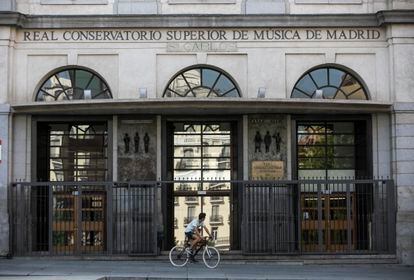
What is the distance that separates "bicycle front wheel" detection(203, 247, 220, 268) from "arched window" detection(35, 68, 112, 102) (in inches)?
239

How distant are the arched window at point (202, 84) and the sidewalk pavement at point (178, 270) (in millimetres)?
5302

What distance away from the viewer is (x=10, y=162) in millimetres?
21812

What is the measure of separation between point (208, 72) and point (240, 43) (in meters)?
1.35

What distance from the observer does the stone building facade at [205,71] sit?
2198 cm

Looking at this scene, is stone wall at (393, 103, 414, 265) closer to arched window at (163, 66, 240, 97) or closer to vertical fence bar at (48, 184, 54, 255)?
arched window at (163, 66, 240, 97)

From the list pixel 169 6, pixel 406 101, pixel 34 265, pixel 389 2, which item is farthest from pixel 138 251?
pixel 389 2

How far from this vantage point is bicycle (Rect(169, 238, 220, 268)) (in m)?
19.8

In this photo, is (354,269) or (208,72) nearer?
(354,269)

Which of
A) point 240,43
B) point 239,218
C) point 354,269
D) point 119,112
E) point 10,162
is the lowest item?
point 354,269

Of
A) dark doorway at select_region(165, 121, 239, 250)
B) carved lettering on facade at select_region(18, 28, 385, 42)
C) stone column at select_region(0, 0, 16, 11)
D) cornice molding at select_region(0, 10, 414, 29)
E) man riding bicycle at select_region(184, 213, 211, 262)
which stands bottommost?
man riding bicycle at select_region(184, 213, 211, 262)

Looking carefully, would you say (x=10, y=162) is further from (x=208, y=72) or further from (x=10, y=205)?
(x=208, y=72)

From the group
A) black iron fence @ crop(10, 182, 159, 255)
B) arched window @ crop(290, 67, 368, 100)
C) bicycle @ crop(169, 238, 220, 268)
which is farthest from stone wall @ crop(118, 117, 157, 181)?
arched window @ crop(290, 67, 368, 100)

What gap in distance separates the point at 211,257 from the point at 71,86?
7096 millimetres

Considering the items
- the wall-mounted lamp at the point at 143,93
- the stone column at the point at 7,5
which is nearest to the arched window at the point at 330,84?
the wall-mounted lamp at the point at 143,93
